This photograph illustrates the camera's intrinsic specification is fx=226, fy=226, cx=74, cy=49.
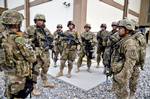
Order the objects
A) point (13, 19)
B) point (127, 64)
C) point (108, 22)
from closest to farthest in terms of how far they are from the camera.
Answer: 1. point (13, 19)
2. point (127, 64)
3. point (108, 22)

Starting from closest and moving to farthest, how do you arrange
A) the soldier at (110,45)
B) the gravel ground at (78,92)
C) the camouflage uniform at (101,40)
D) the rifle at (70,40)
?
the soldier at (110,45) < the gravel ground at (78,92) < the rifle at (70,40) < the camouflage uniform at (101,40)

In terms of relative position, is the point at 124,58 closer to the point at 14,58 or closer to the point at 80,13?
the point at 14,58

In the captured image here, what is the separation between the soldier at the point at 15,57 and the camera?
311cm

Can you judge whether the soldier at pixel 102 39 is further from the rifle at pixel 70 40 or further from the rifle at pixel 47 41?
the rifle at pixel 47 41

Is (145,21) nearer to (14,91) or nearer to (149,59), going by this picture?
(149,59)

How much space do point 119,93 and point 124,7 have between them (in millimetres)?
9372

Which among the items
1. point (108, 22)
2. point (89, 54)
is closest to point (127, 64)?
point (89, 54)

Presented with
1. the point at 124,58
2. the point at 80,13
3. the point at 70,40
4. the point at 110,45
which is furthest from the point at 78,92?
the point at 80,13

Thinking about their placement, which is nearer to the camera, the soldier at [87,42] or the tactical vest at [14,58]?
the tactical vest at [14,58]

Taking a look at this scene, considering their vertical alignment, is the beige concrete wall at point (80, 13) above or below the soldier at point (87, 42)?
above

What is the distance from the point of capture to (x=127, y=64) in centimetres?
360

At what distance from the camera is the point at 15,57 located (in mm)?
3162

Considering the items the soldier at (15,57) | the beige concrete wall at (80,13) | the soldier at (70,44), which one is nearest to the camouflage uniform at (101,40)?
the soldier at (70,44)

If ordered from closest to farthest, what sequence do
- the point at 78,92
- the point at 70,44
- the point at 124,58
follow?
the point at 124,58 < the point at 78,92 < the point at 70,44
